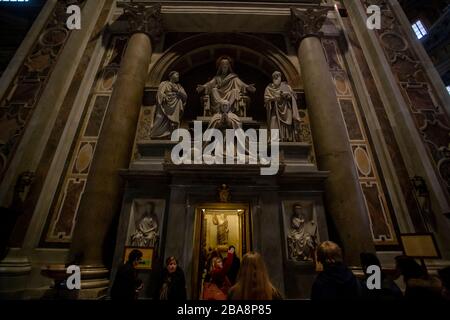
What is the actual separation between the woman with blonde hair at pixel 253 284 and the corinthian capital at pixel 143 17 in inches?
320

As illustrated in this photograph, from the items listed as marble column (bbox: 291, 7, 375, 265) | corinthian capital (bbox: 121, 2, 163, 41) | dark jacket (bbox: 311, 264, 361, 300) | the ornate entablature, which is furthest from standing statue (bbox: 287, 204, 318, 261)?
corinthian capital (bbox: 121, 2, 163, 41)

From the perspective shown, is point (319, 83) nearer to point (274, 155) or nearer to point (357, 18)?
point (274, 155)

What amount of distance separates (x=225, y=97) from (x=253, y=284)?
5.96 meters

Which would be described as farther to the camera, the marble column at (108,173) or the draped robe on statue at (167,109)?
the draped robe on statue at (167,109)

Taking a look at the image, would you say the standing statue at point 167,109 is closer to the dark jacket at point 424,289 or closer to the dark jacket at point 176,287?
the dark jacket at point 176,287

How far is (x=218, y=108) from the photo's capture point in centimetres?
669

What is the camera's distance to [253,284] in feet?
6.25

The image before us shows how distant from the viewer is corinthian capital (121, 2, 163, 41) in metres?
7.75

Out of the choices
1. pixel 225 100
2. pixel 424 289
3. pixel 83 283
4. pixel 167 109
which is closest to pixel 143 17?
pixel 167 109

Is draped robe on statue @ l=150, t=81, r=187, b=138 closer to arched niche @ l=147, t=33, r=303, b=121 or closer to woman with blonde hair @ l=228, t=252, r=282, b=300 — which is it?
arched niche @ l=147, t=33, r=303, b=121

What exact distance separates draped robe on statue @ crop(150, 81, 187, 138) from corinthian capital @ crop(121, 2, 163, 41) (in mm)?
2350

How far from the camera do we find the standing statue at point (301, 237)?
15.7ft

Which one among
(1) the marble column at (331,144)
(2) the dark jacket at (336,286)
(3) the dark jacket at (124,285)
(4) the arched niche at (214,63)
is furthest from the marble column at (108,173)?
(1) the marble column at (331,144)

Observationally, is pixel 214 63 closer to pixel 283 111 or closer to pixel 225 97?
pixel 225 97
